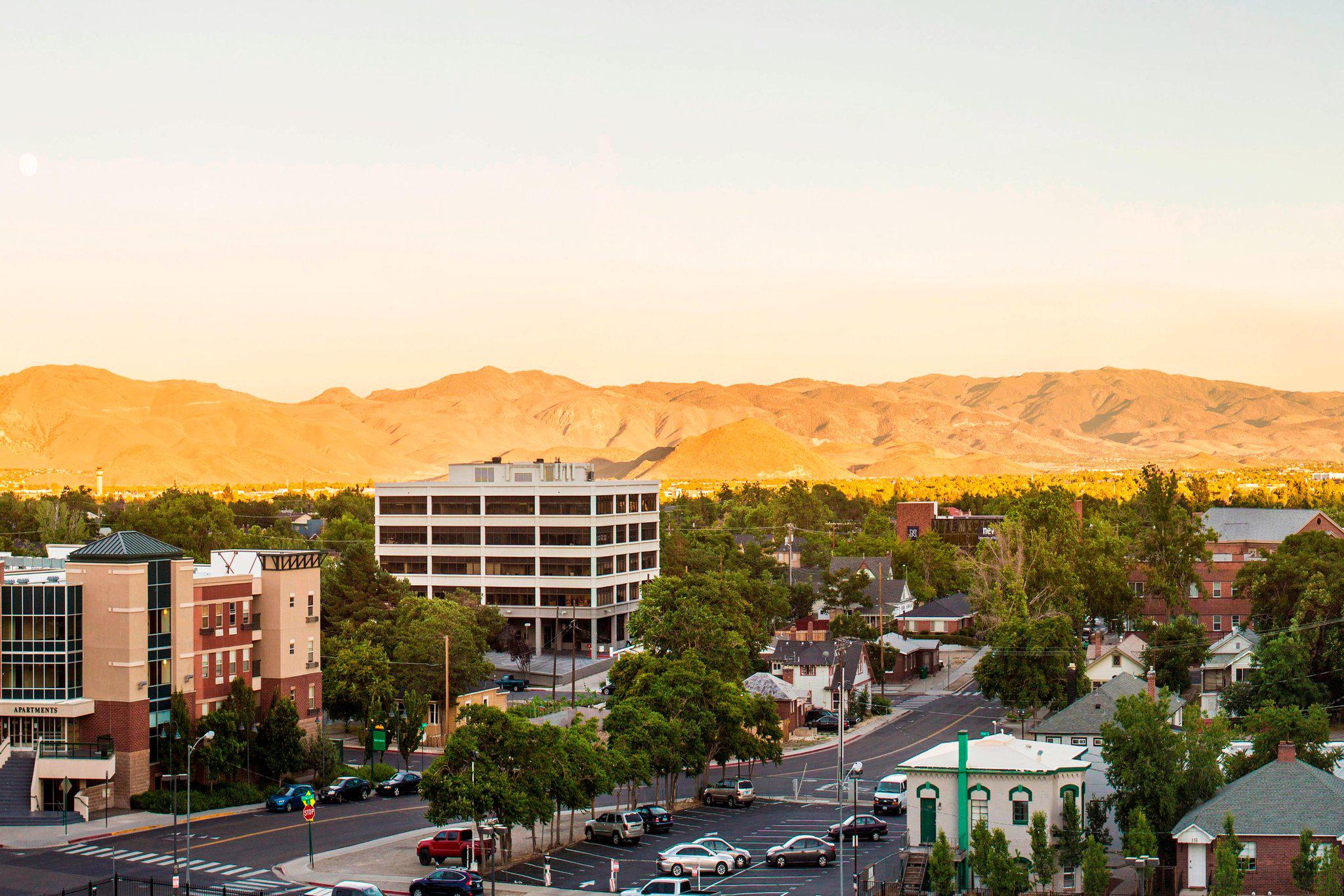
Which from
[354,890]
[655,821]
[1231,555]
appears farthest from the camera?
[1231,555]

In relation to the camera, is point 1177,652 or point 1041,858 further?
point 1177,652

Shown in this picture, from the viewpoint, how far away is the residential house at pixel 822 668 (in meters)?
101

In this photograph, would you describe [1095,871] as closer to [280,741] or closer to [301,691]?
[280,741]

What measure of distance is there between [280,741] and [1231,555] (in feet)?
312

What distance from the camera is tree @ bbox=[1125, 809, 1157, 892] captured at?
52062 millimetres

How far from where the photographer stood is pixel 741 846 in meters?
61.0

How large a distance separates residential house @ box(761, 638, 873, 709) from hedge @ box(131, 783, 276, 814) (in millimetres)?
42536

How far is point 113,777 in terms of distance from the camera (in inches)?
2692

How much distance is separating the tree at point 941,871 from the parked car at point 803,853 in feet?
22.2

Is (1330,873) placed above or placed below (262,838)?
above

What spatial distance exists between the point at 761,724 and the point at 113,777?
32.2 metres

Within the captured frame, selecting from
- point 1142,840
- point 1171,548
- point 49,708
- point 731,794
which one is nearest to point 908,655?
point 1171,548

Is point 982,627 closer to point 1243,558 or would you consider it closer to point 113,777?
point 1243,558

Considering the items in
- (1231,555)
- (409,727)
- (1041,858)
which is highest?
(1231,555)
